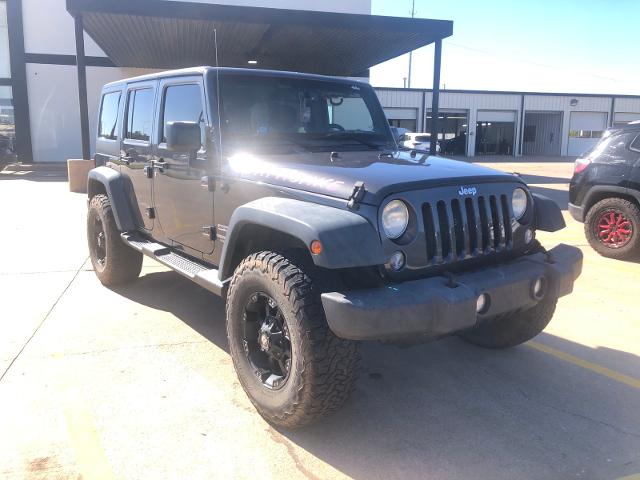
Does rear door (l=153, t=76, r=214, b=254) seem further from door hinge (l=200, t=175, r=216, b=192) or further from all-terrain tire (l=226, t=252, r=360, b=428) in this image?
all-terrain tire (l=226, t=252, r=360, b=428)

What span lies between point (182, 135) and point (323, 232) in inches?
55.4

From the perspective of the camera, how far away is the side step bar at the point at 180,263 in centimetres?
360

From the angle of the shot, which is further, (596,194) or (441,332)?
(596,194)

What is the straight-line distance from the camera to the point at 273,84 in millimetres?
4059

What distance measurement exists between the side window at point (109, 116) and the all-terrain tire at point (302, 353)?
3.32 m

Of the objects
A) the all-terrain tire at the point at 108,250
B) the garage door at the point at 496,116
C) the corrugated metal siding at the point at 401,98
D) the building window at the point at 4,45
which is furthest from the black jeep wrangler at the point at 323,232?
the garage door at the point at 496,116

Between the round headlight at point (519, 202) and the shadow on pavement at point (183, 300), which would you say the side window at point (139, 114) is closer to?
the shadow on pavement at point (183, 300)

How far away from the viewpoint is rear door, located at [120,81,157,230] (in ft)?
15.6

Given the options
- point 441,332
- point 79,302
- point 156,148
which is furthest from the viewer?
point 79,302

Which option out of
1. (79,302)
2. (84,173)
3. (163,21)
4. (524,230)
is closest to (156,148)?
(79,302)

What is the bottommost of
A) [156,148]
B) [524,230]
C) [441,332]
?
[441,332]

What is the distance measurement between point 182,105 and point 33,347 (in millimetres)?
2151

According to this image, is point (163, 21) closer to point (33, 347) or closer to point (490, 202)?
point (33, 347)

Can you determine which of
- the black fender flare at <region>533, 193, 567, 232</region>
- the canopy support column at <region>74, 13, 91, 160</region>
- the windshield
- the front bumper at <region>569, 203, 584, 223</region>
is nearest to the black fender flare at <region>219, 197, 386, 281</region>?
the windshield
